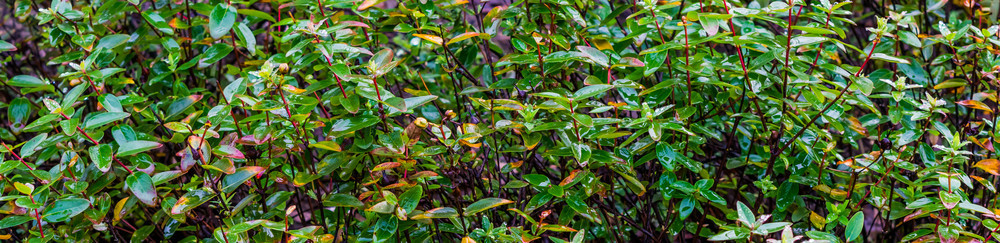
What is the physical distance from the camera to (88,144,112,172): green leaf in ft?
5.14

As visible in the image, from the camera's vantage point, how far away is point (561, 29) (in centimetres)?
192

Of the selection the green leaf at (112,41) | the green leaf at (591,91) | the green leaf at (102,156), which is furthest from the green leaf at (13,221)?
the green leaf at (591,91)

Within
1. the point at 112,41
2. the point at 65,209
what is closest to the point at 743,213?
the point at 65,209

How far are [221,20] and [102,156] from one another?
1.45 ft

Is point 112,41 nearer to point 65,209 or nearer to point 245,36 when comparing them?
point 245,36

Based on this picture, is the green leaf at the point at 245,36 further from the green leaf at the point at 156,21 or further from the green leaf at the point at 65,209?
the green leaf at the point at 65,209

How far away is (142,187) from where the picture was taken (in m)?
1.62

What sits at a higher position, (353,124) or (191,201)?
(353,124)

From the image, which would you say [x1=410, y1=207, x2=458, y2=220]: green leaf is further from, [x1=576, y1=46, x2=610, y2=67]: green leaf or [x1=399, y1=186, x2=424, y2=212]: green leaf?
[x1=576, y1=46, x2=610, y2=67]: green leaf

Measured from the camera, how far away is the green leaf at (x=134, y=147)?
5.02 ft

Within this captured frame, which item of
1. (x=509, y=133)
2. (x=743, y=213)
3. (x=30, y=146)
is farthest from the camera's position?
(x=509, y=133)

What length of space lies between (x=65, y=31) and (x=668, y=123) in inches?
67.0

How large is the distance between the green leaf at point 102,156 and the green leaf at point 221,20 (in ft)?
1.21

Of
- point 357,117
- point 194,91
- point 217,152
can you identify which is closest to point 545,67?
point 357,117
